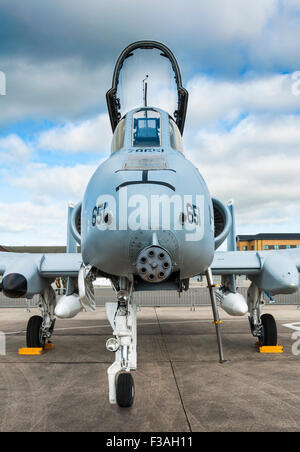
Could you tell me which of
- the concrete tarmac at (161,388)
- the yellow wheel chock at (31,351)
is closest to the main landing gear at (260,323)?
the concrete tarmac at (161,388)

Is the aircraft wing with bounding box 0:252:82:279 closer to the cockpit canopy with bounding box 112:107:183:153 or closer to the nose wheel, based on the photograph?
the cockpit canopy with bounding box 112:107:183:153

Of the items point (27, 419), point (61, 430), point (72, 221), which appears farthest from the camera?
point (72, 221)

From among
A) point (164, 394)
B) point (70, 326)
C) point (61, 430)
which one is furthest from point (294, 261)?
point (70, 326)

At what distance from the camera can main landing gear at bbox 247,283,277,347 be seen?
722 centimetres

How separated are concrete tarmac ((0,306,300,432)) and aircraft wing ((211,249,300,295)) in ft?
4.82

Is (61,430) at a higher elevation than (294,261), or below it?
below

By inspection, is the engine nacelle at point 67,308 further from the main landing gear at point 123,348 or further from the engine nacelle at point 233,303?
the engine nacelle at point 233,303

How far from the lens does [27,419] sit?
12.1ft

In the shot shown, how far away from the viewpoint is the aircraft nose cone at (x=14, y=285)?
5.85m

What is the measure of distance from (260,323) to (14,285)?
17.2 feet

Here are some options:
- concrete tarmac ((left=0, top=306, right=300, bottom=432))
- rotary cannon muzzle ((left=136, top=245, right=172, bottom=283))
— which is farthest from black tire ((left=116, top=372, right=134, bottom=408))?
rotary cannon muzzle ((left=136, top=245, right=172, bottom=283))

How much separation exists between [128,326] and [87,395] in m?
1.39
